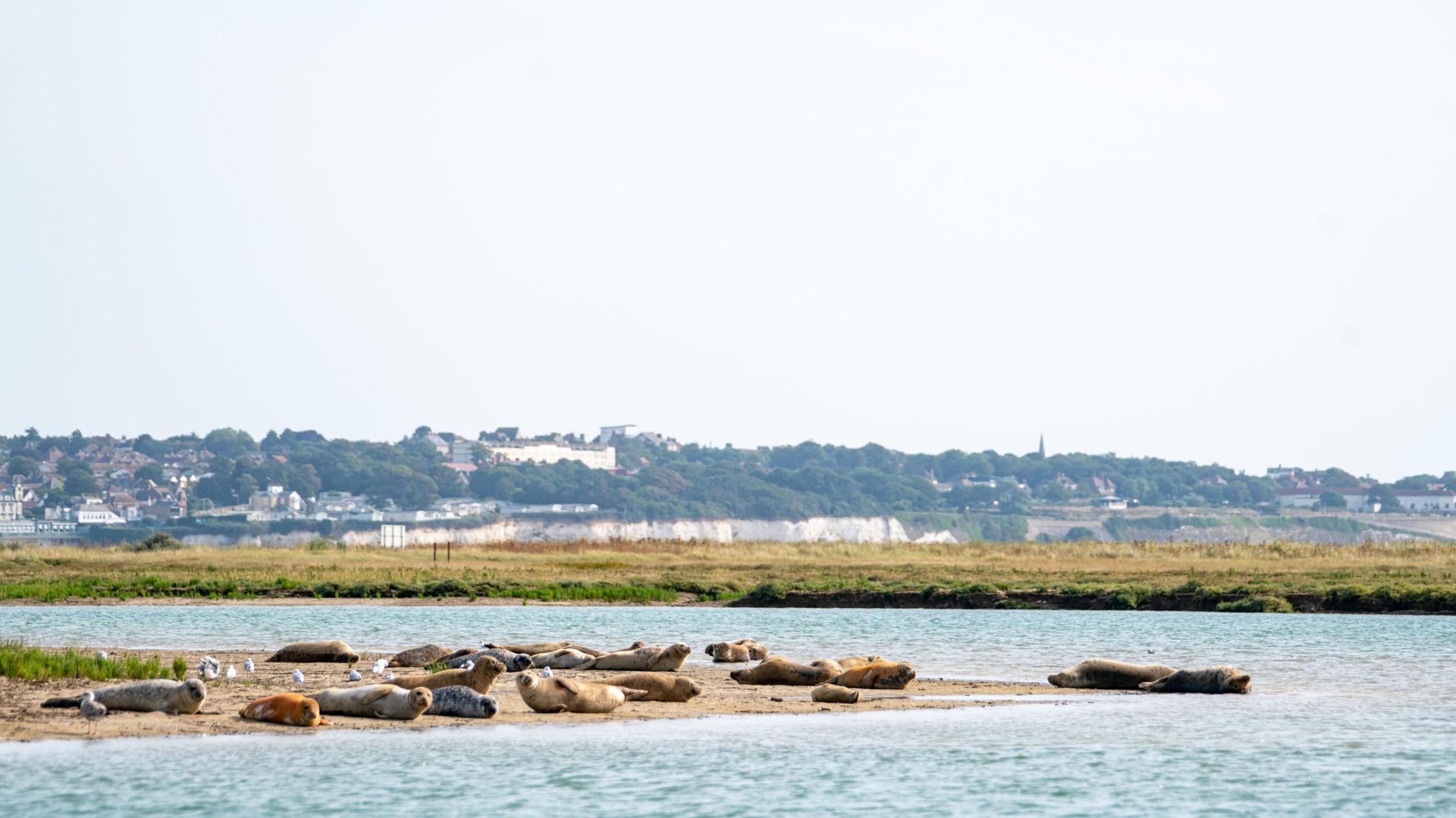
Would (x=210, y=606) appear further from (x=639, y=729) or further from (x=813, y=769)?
(x=813, y=769)

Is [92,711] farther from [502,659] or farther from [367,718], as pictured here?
[502,659]

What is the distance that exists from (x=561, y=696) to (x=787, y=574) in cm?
3246

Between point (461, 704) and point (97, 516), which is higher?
point (97, 516)

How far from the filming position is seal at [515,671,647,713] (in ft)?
57.7

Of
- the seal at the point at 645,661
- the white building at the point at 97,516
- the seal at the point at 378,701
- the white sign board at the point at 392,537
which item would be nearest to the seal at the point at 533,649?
the seal at the point at 645,661

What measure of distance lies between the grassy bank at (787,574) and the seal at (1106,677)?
725 inches

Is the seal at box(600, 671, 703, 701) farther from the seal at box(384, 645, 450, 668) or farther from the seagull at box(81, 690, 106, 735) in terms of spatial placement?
the seagull at box(81, 690, 106, 735)

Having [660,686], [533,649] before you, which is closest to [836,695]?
[660,686]

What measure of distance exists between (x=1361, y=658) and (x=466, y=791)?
55.1ft

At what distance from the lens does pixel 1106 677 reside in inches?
830

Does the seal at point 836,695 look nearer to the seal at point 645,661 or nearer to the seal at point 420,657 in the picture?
the seal at point 645,661

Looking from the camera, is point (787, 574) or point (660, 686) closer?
point (660, 686)

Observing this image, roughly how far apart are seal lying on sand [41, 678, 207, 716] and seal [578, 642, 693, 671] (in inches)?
240

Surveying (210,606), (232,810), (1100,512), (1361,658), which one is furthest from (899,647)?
(1100,512)
